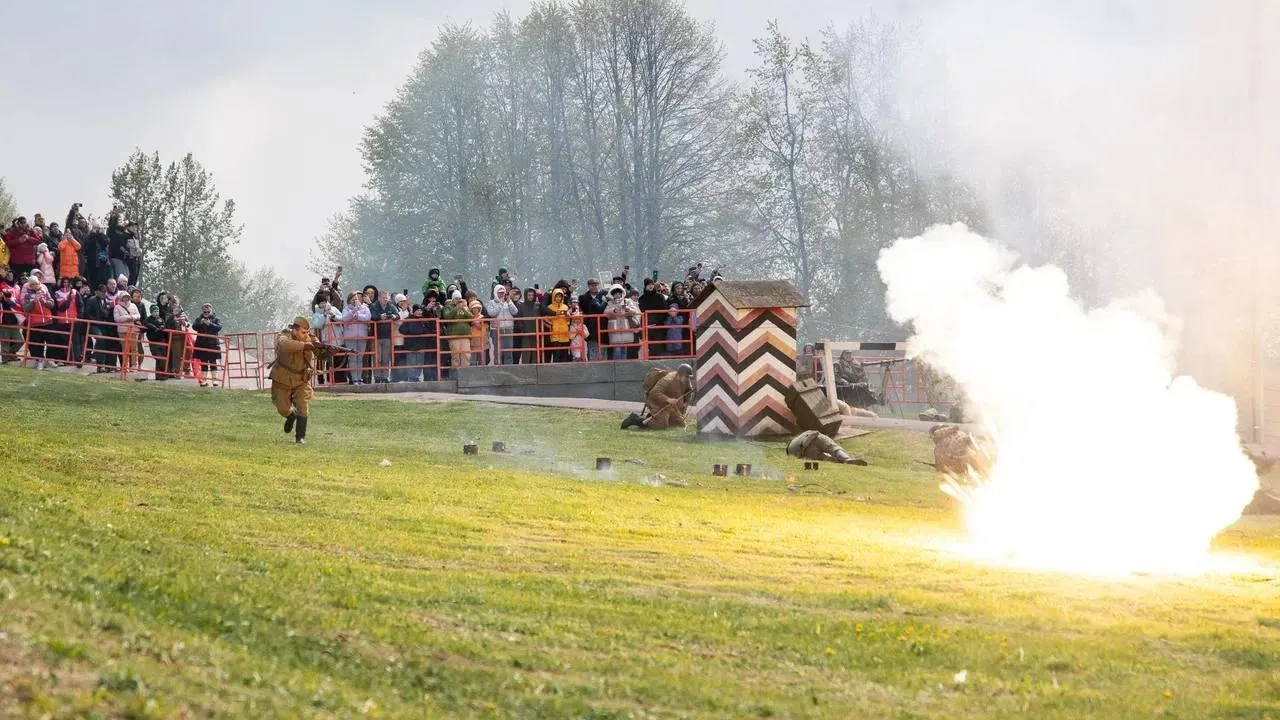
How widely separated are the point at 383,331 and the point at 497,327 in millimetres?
2968

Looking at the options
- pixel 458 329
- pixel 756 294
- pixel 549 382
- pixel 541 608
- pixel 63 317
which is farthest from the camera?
pixel 549 382

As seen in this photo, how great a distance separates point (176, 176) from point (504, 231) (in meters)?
15.7

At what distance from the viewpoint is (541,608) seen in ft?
33.3

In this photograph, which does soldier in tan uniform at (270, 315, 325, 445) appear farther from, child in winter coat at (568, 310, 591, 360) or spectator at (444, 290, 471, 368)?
child in winter coat at (568, 310, 591, 360)

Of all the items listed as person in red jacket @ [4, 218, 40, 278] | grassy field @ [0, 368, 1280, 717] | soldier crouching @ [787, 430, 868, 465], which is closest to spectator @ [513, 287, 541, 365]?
person in red jacket @ [4, 218, 40, 278]

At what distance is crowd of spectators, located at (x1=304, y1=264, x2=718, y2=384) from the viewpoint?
3566cm

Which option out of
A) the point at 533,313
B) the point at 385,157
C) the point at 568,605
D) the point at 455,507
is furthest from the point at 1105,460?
the point at 385,157

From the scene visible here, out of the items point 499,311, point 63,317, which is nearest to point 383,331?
point 499,311

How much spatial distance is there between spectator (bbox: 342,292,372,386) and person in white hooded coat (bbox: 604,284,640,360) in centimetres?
570

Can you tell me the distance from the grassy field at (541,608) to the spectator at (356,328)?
17.4 meters

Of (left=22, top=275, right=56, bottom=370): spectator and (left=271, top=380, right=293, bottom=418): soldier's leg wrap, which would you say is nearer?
(left=271, top=380, right=293, bottom=418): soldier's leg wrap

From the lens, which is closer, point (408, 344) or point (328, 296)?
point (408, 344)

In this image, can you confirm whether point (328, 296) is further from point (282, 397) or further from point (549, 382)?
point (282, 397)

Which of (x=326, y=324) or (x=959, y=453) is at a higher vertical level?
(x=326, y=324)
